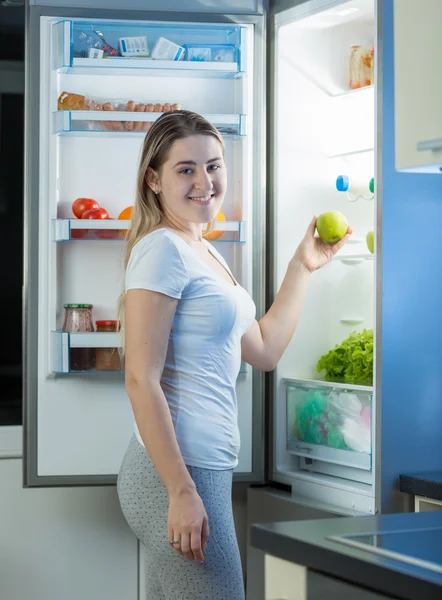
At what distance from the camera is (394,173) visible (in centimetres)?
233

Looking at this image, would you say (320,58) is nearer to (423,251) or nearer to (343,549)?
(423,251)

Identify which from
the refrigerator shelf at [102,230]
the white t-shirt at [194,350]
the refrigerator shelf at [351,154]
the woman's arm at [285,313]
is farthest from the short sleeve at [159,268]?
the refrigerator shelf at [351,154]

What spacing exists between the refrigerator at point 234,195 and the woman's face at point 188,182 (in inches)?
21.7

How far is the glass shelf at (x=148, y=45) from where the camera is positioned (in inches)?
103

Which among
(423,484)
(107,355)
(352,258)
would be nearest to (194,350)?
(423,484)

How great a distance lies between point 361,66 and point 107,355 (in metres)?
1.10

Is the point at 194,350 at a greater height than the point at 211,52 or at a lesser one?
lesser

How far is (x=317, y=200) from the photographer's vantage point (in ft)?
9.21

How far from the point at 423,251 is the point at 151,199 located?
73cm

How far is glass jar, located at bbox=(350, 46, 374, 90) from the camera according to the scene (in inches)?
108

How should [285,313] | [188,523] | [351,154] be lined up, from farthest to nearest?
1. [351,154]
2. [285,313]
3. [188,523]

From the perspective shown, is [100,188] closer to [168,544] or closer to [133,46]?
[133,46]

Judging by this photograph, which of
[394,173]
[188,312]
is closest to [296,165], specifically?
[394,173]

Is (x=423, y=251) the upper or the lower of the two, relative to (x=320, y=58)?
lower
